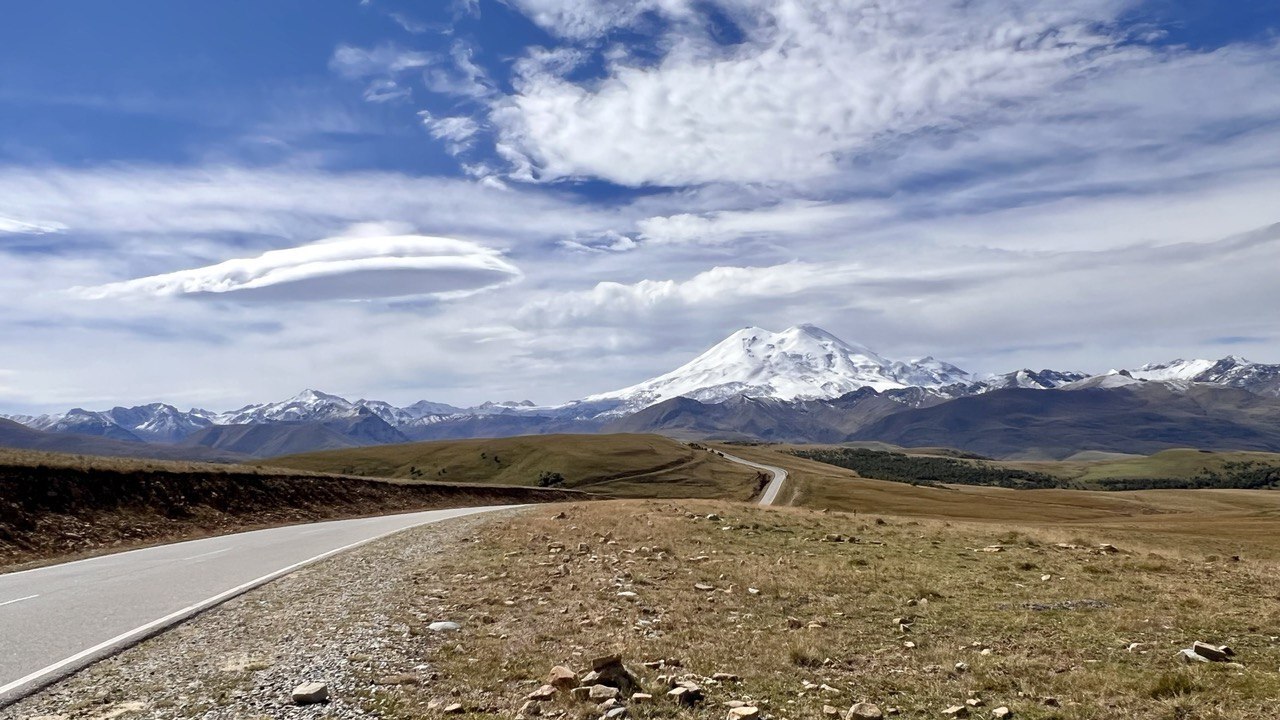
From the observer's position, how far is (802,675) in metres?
11.4

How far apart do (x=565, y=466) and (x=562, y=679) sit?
155050 mm

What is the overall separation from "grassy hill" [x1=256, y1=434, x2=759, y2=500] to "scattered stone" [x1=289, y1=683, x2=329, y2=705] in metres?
117

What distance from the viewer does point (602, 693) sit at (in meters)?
9.94

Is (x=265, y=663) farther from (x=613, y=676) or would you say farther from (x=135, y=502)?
(x=135, y=502)

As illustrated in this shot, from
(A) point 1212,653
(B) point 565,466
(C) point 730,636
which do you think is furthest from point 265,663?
(B) point 565,466

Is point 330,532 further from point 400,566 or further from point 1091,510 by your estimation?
point 1091,510

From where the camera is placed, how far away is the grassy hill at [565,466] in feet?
465

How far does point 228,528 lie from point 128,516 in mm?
4895

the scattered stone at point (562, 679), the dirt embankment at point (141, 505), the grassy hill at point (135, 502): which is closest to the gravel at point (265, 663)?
the scattered stone at point (562, 679)

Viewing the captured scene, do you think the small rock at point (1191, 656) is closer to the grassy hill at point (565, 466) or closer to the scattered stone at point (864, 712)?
the scattered stone at point (864, 712)

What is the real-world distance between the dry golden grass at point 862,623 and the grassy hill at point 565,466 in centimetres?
10314

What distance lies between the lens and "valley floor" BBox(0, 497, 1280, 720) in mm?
10148

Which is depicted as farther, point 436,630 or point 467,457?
point 467,457

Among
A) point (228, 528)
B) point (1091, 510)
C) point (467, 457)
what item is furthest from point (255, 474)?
point (467, 457)
